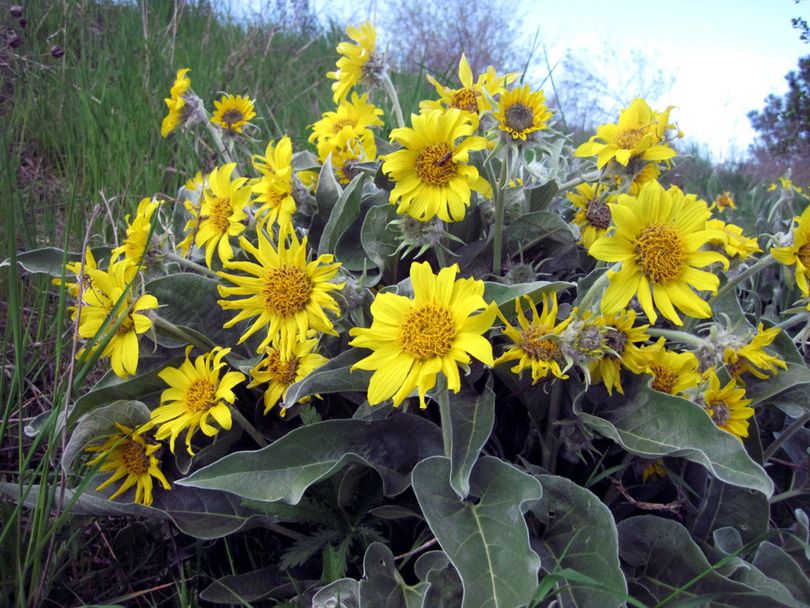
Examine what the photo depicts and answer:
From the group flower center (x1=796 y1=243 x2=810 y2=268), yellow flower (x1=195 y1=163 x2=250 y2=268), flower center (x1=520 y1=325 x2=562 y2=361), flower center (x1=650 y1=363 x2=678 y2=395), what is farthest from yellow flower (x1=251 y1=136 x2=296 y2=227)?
flower center (x1=796 y1=243 x2=810 y2=268)

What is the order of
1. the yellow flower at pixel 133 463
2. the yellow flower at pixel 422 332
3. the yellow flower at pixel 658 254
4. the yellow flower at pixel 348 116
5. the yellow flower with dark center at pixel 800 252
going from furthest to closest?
the yellow flower at pixel 348 116 → the yellow flower at pixel 133 463 → the yellow flower with dark center at pixel 800 252 → the yellow flower at pixel 658 254 → the yellow flower at pixel 422 332

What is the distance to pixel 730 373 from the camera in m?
1.44

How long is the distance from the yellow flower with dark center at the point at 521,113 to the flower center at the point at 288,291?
1.70ft

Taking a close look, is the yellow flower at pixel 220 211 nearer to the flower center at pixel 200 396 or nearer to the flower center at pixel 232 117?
the flower center at pixel 200 396

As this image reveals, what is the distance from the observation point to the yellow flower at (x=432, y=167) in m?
1.30

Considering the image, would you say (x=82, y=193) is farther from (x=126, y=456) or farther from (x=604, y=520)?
(x=604, y=520)

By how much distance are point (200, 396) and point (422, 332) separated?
0.53 meters

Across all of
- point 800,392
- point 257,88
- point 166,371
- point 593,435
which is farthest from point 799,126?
point 166,371

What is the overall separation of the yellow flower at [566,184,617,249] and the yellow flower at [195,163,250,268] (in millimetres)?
785

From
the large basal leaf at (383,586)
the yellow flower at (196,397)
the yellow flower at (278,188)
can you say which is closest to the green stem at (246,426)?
the yellow flower at (196,397)

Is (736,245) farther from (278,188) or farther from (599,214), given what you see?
(278,188)

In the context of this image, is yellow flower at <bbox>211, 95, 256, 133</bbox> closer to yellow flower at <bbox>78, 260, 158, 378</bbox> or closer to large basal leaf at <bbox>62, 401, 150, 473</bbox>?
yellow flower at <bbox>78, 260, 158, 378</bbox>

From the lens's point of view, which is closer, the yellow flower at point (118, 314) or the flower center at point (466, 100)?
the yellow flower at point (118, 314)

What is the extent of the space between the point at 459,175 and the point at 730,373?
0.73 metres
